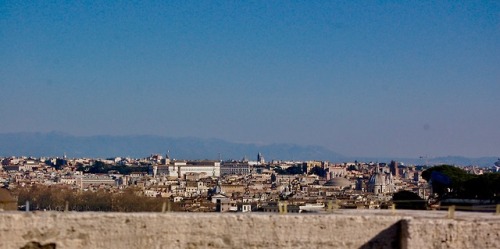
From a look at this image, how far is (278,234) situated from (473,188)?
20.6 metres

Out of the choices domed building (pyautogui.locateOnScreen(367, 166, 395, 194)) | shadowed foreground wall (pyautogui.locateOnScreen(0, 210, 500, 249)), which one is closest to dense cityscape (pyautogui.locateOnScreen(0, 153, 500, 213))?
domed building (pyautogui.locateOnScreen(367, 166, 395, 194))

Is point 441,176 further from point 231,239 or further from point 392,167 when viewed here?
point 392,167

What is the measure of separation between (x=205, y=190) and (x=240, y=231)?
117 m

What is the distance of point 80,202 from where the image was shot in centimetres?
7375

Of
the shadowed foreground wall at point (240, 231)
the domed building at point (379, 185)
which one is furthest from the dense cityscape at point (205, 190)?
the shadowed foreground wall at point (240, 231)

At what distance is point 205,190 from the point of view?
125125mm

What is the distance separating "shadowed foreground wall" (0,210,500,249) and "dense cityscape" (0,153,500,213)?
0.56 m

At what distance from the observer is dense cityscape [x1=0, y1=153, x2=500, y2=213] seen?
37.2m

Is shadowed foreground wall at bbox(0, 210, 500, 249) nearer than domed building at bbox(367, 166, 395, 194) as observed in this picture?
Yes

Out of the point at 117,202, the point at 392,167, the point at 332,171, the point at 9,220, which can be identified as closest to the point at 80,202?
the point at 117,202

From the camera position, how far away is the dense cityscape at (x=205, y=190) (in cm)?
3718

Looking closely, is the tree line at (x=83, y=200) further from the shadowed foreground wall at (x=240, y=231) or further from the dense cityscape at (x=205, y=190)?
the shadowed foreground wall at (x=240, y=231)

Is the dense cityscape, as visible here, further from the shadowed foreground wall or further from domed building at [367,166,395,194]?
the shadowed foreground wall

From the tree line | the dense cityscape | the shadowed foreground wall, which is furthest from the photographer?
the tree line
